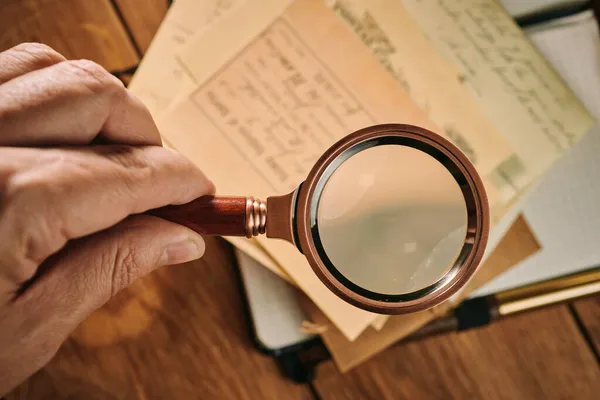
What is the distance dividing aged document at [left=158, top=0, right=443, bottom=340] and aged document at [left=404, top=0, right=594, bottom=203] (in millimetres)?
118

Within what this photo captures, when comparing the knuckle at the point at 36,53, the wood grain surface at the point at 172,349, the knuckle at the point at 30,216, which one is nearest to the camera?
the knuckle at the point at 30,216

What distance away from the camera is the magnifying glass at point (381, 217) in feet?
1.51

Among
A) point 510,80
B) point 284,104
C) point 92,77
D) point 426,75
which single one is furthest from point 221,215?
point 510,80

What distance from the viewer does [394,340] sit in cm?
70

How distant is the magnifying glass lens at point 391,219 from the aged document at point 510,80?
302 mm

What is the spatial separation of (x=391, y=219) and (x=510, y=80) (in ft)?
1.32

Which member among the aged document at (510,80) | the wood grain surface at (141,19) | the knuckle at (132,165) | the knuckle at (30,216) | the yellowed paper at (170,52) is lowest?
the aged document at (510,80)

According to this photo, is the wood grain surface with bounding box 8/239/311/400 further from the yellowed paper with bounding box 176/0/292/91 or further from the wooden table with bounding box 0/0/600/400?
the yellowed paper with bounding box 176/0/292/91

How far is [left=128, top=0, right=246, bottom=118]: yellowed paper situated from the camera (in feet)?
2.38

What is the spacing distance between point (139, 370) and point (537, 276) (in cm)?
61

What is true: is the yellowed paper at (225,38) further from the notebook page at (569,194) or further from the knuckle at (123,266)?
the notebook page at (569,194)

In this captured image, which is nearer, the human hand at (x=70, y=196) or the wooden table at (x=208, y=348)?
the human hand at (x=70, y=196)

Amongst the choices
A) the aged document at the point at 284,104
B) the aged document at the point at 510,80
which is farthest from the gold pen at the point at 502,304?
the aged document at the point at 284,104

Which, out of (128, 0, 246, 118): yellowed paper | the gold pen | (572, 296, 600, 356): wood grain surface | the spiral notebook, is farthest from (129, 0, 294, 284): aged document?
(572, 296, 600, 356): wood grain surface
